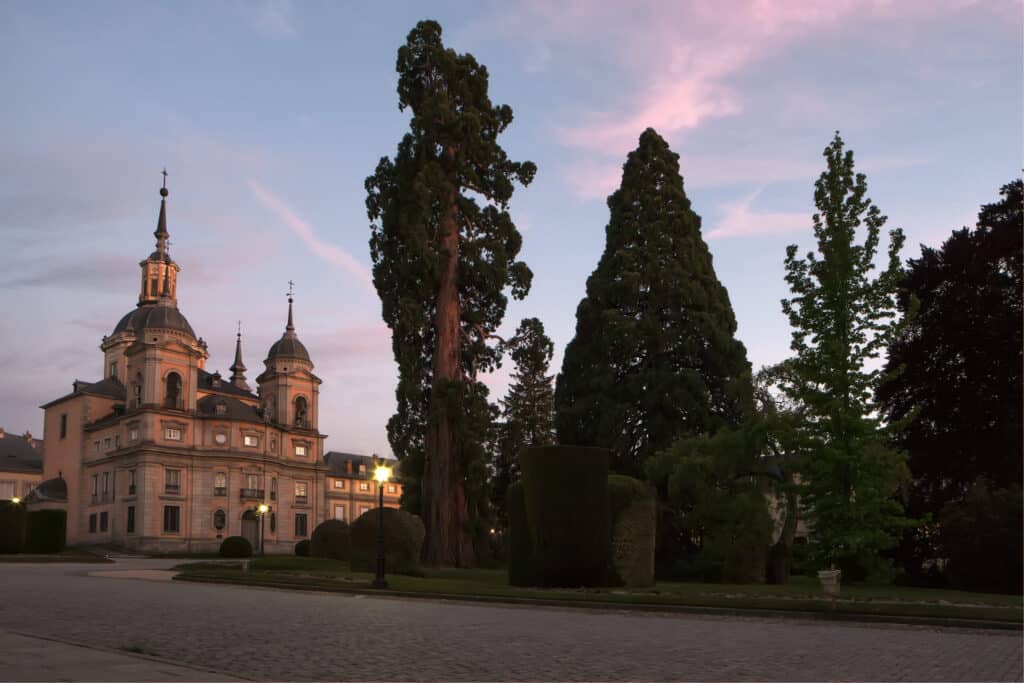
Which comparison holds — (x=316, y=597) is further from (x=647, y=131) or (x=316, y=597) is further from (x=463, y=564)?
(x=647, y=131)

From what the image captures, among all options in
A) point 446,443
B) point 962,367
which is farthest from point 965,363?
point 446,443

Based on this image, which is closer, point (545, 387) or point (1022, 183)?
point (1022, 183)

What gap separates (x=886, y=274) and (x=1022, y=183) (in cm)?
1811

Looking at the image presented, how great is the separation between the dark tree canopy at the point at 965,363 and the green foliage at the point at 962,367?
0.04 meters

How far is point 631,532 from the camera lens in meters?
25.2

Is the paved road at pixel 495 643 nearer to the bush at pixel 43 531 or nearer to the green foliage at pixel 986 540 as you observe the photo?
the green foliage at pixel 986 540

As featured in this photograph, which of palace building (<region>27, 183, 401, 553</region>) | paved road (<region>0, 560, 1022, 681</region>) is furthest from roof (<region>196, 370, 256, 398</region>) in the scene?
paved road (<region>0, 560, 1022, 681</region>)

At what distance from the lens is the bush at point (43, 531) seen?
55219 mm

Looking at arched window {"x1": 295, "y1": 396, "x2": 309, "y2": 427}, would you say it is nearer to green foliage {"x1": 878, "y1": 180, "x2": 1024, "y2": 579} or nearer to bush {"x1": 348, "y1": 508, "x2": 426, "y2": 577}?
bush {"x1": 348, "y1": 508, "x2": 426, "y2": 577}

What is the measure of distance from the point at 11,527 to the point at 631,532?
39.8 m

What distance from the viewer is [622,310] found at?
4150 cm

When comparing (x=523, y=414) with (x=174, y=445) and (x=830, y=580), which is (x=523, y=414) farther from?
(x=830, y=580)

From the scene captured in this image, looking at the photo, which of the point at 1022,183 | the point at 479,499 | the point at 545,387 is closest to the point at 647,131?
the point at 1022,183

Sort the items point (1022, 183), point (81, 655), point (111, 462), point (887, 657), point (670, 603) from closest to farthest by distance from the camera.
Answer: point (81, 655)
point (887, 657)
point (670, 603)
point (1022, 183)
point (111, 462)
